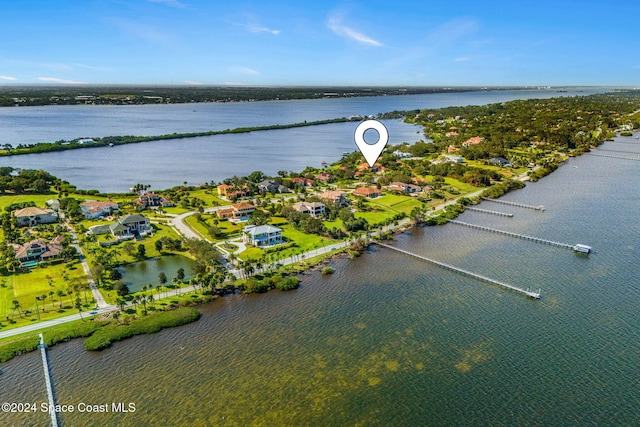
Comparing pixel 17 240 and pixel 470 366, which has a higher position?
pixel 17 240

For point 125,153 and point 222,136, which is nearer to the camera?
point 125,153

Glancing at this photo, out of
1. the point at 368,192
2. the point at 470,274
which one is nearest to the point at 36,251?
the point at 470,274

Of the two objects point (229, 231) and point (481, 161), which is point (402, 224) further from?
point (481, 161)

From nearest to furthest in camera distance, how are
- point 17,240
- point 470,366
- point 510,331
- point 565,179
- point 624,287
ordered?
point 470,366 < point 510,331 < point 624,287 < point 17,240 < point 565,179

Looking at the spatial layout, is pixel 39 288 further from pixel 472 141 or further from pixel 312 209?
pixel 472 141

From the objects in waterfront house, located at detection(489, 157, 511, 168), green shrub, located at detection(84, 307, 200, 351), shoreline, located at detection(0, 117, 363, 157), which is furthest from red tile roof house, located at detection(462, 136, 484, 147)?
green shrub, located at detection(84, 307, 200, 351)

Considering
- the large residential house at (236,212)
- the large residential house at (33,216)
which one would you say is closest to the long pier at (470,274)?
the large residential house at (236,212)

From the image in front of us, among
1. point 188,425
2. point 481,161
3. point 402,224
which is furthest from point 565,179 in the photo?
point 188,425

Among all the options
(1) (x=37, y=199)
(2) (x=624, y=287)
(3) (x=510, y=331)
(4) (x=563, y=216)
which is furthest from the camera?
(1) (x=37, y=199)
